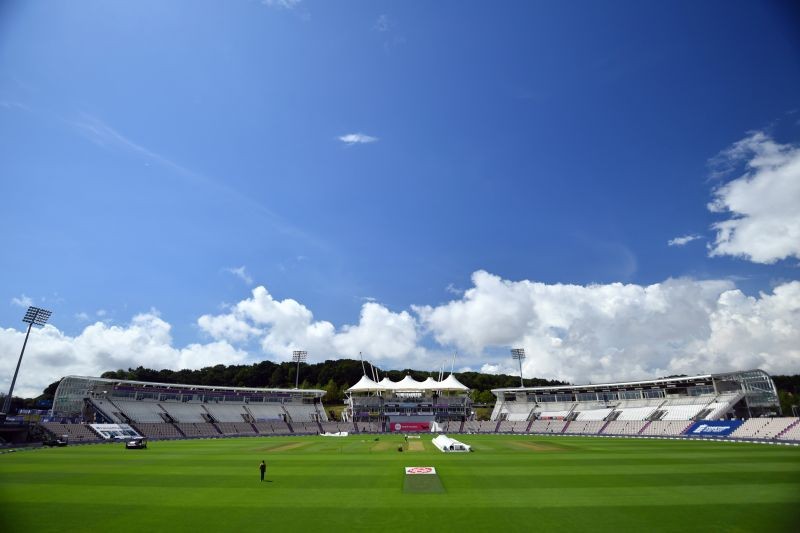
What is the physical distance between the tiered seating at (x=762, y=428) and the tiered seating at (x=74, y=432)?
8746 centimetres

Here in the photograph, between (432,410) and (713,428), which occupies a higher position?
(713,428)

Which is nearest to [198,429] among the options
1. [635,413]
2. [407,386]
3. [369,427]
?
[369,427]

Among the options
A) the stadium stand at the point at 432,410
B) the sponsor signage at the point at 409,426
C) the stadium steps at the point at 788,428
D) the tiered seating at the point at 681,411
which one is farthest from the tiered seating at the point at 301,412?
the stadium steps at the point at 788,428

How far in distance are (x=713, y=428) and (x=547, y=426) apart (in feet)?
98.5

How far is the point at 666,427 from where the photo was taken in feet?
217

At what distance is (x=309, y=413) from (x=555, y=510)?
298 ft

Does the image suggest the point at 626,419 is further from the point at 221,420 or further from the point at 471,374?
the point at 471,374

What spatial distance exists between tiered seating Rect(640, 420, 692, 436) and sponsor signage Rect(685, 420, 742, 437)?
173 cm

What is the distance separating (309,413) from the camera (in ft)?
329

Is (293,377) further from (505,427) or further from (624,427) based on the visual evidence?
(624,427)

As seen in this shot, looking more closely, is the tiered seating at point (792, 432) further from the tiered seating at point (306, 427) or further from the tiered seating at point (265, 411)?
the tiered seating at point (265, 411)

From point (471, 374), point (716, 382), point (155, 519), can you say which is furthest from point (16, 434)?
point (471, 374)

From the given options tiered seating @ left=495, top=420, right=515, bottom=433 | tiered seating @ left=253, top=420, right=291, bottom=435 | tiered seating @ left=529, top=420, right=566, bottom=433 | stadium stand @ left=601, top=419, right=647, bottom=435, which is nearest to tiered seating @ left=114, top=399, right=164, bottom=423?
tiered seating @ left=253, top=420, right=291, bottom=435

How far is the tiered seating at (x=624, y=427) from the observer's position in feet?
228
